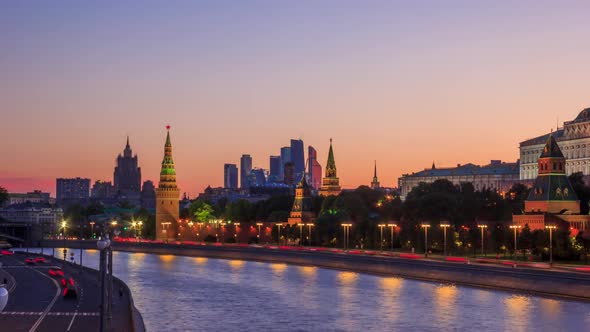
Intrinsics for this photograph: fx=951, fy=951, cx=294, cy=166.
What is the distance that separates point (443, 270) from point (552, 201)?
133 feet

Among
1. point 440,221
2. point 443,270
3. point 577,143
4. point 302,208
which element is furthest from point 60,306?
point 577,143

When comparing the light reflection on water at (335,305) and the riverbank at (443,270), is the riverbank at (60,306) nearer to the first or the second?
the light reflection on water at (335,305)

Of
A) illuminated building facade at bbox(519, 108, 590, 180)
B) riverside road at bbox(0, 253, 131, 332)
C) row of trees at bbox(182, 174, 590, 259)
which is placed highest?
illuminated building facade at bbox(519, 108, 590, 180)

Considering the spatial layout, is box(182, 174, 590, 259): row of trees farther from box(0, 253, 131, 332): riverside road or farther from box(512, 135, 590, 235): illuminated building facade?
box(0, 253, 131, 332): riverside road

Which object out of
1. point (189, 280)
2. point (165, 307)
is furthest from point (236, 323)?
point (189, 280)

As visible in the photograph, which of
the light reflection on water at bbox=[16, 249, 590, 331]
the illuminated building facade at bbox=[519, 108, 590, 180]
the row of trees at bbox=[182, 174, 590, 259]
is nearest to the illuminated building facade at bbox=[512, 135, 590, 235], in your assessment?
the row of trees at bbox=[182, 174, 590, 259]

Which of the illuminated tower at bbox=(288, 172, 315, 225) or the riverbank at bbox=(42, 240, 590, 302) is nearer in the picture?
the riverbank at bbox=(42, 240, 590, 302)

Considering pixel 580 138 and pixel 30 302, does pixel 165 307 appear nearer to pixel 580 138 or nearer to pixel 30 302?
pixel 30 302

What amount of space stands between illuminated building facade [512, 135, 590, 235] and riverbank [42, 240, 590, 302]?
24.3m

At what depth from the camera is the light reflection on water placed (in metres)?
57.2

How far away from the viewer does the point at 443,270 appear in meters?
84.6

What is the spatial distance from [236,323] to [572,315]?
2109cm

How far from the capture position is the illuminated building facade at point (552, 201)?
11594cm

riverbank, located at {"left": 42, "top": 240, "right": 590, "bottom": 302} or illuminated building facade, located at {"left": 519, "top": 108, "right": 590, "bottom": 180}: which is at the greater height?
illuminated building facade, located at {"left": 519, "top": 108, "right": 590, "bottom": 180}
